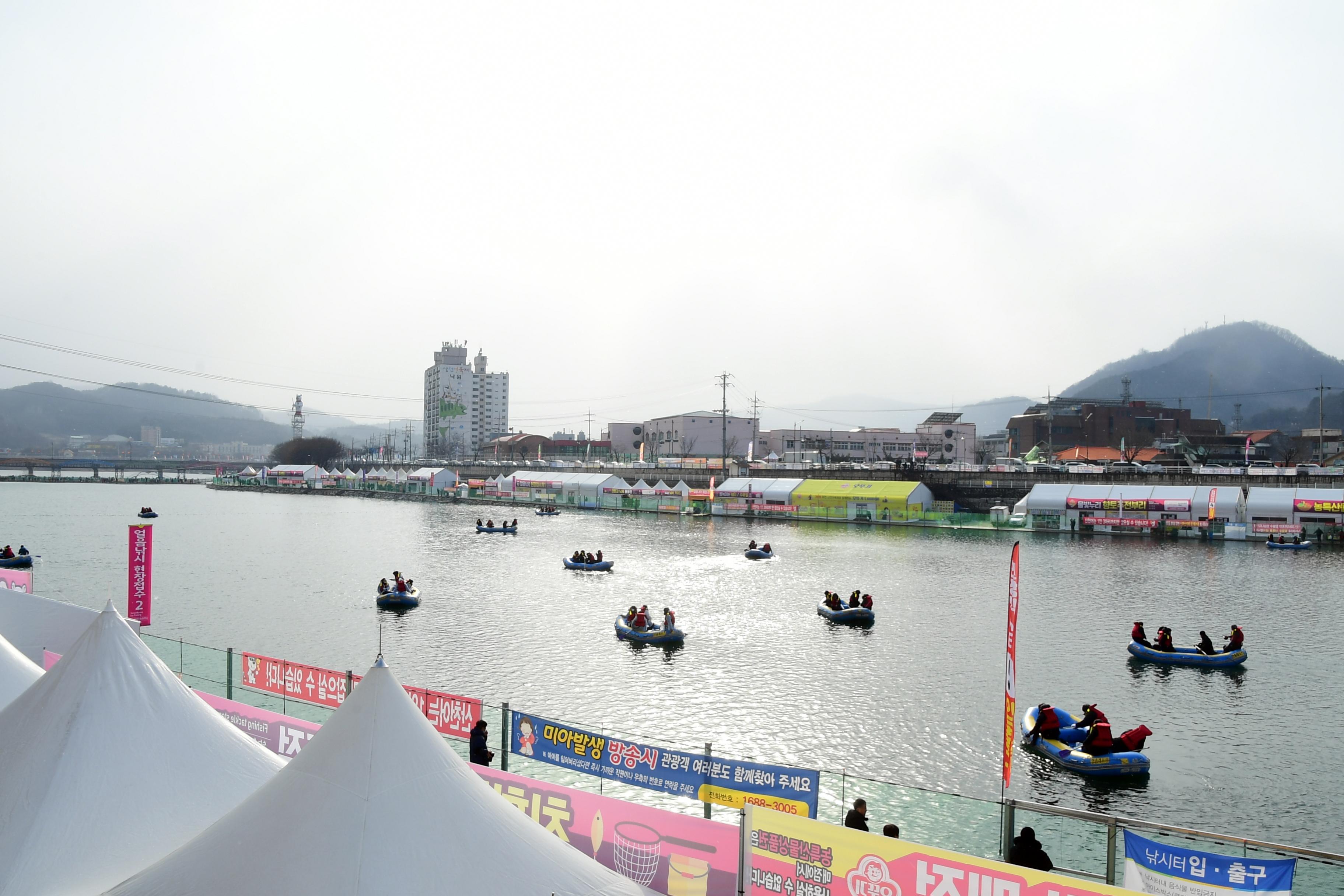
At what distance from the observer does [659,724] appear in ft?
72.7

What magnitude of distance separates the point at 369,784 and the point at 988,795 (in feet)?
49.3

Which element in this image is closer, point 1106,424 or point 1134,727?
point 1134,727

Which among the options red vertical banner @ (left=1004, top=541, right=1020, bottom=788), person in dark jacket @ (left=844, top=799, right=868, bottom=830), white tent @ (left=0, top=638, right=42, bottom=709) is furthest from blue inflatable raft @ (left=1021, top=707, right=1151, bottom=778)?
white tent @ (left=0, top=638, right=42, bottom=709)

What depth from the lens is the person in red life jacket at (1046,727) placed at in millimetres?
20312

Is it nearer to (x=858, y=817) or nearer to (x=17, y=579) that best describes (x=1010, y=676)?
(x=858, y=817)

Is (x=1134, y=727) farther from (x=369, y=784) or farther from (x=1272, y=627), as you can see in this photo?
(x=369, y=784)

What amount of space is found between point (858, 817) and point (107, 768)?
1023 centimetres

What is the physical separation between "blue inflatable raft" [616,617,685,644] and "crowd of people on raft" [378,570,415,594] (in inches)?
515

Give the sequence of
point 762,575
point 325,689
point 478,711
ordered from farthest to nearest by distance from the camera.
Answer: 1. point 762,575
2. point 325,689
3. point 478,711

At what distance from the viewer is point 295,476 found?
153250 mm

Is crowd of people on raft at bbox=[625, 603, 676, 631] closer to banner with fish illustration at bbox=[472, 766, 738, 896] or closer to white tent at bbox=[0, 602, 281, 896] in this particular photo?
banner with fish illustration at bbox=[472, 766, 738, 896]

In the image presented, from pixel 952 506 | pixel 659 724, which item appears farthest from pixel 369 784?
pixel 952 506

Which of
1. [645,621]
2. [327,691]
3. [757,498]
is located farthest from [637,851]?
[757,498]

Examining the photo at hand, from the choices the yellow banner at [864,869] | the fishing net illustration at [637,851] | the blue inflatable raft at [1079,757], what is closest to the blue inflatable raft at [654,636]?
the blue inflatable raft at [1079,757]
